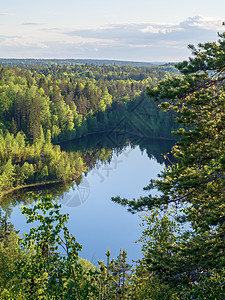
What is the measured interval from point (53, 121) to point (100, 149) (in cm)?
1715

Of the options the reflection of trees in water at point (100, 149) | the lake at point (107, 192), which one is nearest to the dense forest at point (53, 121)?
the reflection of trees in water at point (100, 149)

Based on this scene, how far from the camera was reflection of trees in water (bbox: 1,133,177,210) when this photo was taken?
57938 millimetres

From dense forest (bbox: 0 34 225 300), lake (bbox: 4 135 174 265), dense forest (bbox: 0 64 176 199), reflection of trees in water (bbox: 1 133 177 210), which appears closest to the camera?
dense forest (bbox: 0 34 225 300)

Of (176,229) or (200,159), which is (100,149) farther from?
(200,159)

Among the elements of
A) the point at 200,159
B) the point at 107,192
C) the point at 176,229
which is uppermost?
the point at 107,192

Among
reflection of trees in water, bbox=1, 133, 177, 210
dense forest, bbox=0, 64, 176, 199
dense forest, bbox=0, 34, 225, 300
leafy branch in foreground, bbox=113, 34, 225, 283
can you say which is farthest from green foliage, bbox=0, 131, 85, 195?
leafy branch in foreground, bbox=113, 34, 225, 283

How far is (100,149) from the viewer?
8919 centimetres

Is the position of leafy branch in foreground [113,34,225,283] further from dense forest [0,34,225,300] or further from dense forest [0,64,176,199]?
dense forest [0,64,176,199]

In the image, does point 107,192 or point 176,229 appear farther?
point 107,192

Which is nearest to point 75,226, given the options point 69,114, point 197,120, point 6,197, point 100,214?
point 100,214

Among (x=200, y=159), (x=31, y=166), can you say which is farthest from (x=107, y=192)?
(x=200, y=159)

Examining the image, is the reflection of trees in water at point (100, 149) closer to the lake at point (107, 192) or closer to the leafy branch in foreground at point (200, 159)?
the lake at point (107, 192)

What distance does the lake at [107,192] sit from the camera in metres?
40.0

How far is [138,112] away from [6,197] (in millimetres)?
70595
